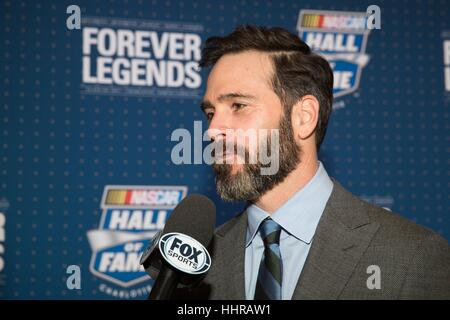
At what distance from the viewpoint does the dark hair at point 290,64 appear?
1312mm

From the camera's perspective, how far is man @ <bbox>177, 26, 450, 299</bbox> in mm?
1068

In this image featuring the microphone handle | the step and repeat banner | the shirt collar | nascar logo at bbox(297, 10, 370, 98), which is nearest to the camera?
the microphone handle

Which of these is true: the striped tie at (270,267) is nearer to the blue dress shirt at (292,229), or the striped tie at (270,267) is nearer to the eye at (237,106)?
the blue dress shirt at (292,229)

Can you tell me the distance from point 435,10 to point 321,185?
1482 millimetres

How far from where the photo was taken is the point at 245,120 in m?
1.22

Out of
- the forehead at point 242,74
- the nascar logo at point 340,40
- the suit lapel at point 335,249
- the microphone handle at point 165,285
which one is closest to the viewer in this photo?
the microphone handle at point 165,285

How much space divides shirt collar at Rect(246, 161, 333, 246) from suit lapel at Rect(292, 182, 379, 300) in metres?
0.03

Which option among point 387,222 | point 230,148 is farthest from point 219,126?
point 387,222

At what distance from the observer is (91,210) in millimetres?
2023

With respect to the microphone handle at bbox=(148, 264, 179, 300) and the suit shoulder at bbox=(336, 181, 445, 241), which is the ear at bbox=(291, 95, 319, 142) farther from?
the microphone handle at bbox=(148, 264, 179, 300)

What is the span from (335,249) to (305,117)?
0.39 m


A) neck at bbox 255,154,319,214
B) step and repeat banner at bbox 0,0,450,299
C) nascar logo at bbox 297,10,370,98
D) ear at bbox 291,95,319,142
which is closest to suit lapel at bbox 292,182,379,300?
neck at bbox 255,154,319,214

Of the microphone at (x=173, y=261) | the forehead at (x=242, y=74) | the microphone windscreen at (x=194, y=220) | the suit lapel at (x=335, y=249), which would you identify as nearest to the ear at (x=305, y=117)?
the forehead at (x=242, y=74)

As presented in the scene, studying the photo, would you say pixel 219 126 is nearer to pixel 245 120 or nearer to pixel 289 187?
pixel 245 120
